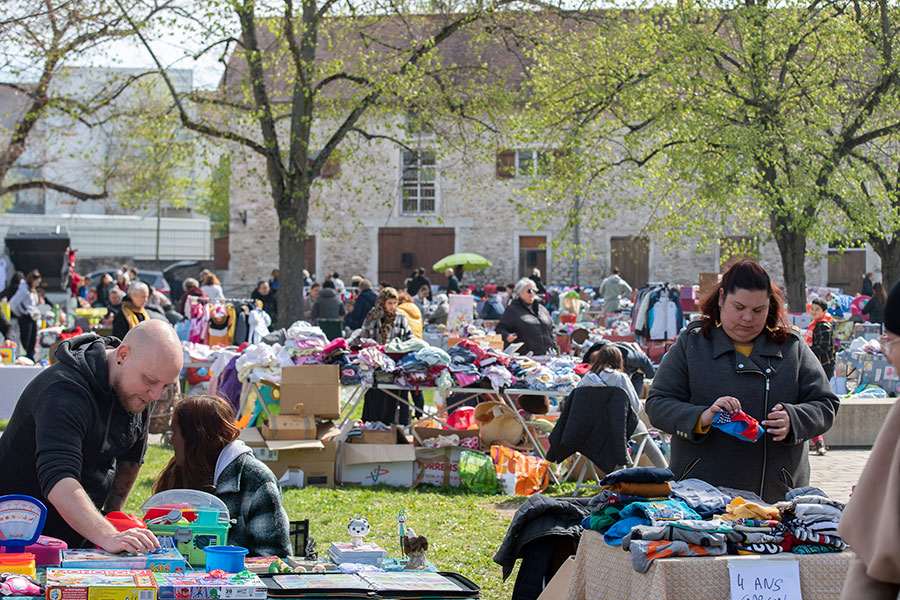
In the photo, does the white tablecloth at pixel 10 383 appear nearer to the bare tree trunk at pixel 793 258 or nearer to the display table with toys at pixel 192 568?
the display table with toys at pixel 192 568

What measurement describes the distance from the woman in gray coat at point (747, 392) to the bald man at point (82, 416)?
75.2 inches

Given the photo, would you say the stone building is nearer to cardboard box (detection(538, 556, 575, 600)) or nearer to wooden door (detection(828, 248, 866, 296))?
wooden door (detection(828, 248, 866, 296))

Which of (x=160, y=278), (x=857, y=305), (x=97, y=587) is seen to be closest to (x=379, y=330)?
(x=97, y=587)

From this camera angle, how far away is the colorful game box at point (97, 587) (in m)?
2.74

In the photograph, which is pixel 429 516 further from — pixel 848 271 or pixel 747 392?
pixel 848 271

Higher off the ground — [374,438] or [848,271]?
[848,271]

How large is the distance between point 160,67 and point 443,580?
1443 centimetres

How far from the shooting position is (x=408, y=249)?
3431 cm

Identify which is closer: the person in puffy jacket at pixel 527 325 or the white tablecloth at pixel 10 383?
the white tablecloth at pixel 10 383

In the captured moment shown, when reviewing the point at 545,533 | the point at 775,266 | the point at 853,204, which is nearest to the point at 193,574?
the point at 545,533

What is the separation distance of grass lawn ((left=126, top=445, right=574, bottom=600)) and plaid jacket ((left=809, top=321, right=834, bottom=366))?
14.5 feet

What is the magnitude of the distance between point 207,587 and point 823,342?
10.5 meters

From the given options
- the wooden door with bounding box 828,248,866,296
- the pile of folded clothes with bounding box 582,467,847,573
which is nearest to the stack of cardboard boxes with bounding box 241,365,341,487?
the pile of folded clothes with bounding box 582,467,847,573

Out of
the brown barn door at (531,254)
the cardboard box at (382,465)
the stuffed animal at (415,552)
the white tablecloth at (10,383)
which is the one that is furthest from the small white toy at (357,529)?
the brown barn door at (531,254)
